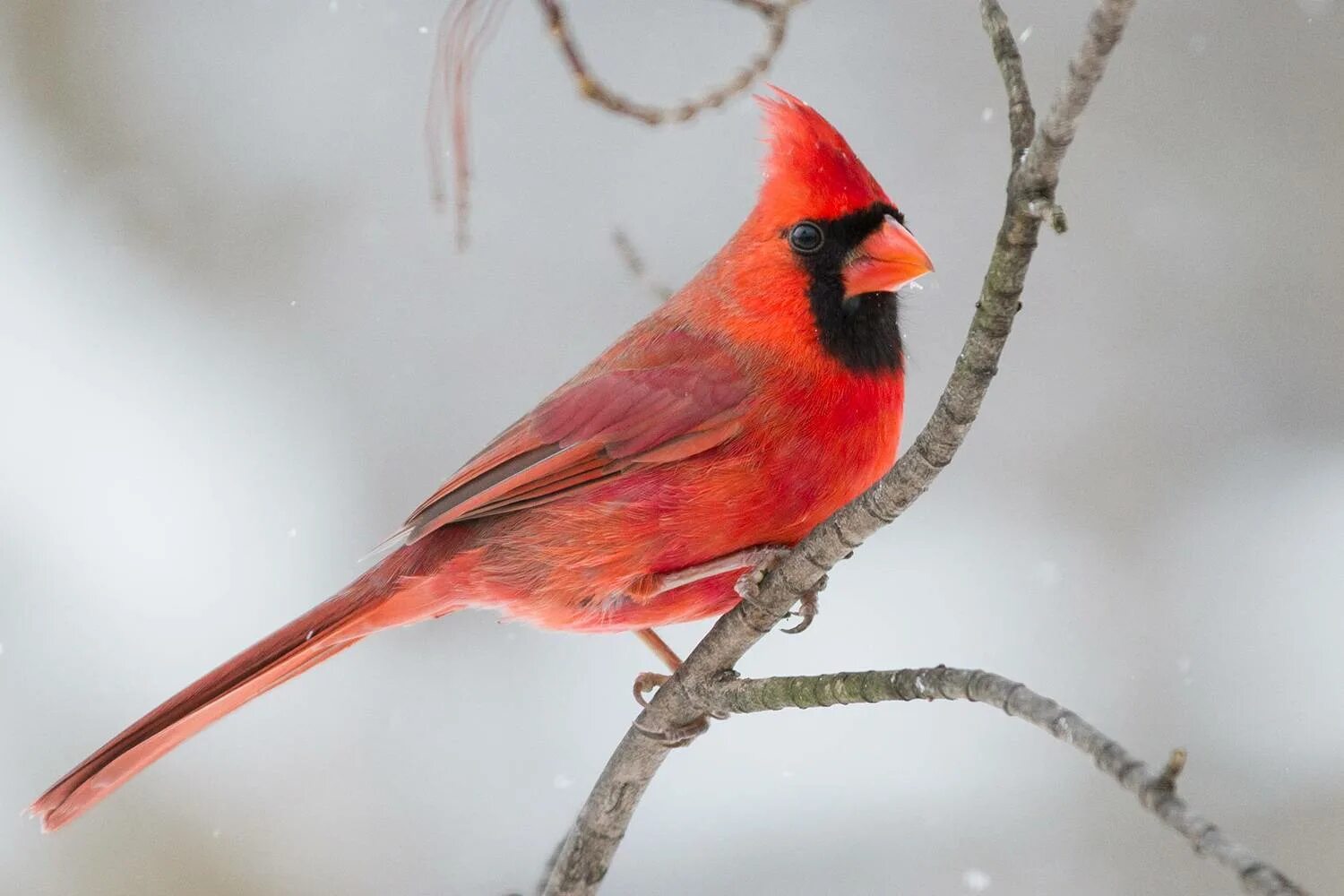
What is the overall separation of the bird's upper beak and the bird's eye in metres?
0.08

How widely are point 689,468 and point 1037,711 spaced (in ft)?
3.92

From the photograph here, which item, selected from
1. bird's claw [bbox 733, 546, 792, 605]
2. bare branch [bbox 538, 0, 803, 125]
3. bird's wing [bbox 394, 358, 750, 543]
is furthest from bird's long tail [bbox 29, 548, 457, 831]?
bare branch [bbox 538, 0, 803, 125]

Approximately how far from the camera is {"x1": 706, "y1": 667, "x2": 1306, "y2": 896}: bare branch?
1046 mm

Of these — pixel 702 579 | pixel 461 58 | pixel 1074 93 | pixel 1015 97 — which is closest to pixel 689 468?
pixel 702 579

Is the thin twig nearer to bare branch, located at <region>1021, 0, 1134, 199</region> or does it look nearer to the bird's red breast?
bare branch, located at <region>1021, 0, 1134, 199</region>

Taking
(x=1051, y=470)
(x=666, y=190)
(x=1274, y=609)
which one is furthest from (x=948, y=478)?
(x=666, y=190)

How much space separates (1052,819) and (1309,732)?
709mm

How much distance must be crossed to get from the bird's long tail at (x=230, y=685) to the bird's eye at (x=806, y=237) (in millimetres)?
926

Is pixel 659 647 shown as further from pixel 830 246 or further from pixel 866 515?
pixel 866 515

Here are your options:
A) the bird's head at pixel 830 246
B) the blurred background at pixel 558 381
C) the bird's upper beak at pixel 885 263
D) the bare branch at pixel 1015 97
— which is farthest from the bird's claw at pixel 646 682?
the bare branch at pixel 1015 97

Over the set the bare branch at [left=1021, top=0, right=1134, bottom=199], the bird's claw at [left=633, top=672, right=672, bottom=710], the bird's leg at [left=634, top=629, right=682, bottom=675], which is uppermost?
the bird's leg at [left=634, top=629, right=682, bottom=675]

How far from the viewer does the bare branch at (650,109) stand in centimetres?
175

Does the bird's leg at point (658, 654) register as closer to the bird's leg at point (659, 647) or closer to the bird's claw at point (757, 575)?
the bird's leg at point (659, 647)

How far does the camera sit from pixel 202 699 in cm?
251
